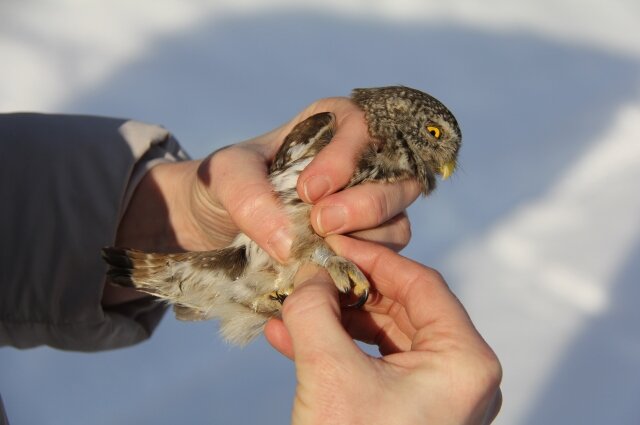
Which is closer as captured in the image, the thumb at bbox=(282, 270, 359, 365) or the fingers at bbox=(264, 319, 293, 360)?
the thumb at bbox=(282, 270, 359, 365)

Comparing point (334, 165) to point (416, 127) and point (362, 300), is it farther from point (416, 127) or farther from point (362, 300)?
point (416, 127)

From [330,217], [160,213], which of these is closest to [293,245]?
[330,217]

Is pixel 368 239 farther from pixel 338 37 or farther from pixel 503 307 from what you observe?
pixel 338 37

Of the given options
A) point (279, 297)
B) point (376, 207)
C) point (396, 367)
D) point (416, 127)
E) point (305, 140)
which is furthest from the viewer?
point (416, 127)

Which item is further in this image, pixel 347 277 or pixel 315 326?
pixel 347 277

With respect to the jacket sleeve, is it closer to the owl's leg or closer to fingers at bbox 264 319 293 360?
the owl's leg

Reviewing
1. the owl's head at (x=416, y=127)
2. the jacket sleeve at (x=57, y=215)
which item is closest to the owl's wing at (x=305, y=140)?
the owl's head at (x=416, y=127)

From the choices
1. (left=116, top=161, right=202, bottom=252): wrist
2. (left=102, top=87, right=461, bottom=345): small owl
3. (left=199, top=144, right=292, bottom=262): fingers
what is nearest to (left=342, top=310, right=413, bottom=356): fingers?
(left=102, top=87, right=461, bottom=345): small owl
